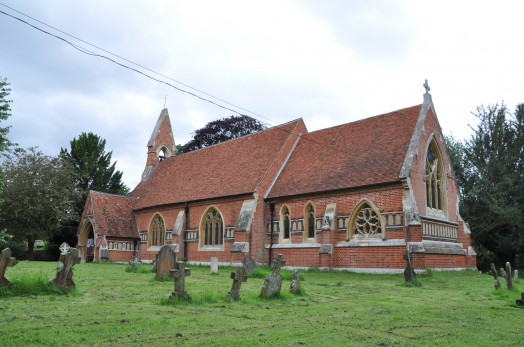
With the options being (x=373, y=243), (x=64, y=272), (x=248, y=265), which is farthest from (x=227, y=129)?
(x=64, y=272)

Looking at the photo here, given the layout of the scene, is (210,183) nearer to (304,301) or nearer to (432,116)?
Result: (432,116)

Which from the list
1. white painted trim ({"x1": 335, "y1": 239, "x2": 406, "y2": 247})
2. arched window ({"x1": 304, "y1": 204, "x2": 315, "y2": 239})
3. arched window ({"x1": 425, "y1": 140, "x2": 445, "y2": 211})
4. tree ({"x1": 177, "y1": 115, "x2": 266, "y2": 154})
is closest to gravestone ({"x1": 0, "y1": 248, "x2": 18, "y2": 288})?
white painted trim ({"x1": 335, "y1": 239, "x2": 406, "y2": 247})

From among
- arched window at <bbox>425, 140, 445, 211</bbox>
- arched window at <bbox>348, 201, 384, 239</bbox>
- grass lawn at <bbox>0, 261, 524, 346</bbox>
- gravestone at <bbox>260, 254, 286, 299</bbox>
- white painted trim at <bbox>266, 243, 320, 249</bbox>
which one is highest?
arched window at <bbox>425, 140, 445, 211</bbox>

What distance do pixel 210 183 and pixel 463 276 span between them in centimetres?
1602

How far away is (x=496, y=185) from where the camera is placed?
29.6 meters

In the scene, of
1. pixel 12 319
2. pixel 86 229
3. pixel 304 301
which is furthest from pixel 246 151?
pixel 12 319

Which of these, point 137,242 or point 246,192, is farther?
point 137,242

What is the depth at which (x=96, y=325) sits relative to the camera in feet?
24.3

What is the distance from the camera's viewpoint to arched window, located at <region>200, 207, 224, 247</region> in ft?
93.0

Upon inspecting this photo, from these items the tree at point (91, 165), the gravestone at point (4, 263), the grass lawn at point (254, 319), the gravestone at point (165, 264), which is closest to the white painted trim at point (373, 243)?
the grass lawn at point (254, 319)

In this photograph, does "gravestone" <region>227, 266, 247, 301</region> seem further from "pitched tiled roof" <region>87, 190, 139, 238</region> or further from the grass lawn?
"pitched tiled roof" <region>87, 190, 139, 238</region>

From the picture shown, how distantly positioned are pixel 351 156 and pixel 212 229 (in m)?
Result: 9.93

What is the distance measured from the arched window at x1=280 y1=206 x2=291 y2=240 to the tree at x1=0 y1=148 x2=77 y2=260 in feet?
58.6

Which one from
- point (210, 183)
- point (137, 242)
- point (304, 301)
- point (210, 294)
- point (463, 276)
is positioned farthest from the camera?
point (137, 242)
